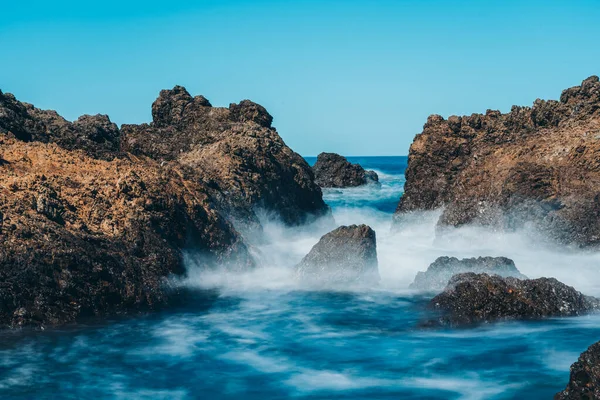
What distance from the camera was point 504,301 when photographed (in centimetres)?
1079

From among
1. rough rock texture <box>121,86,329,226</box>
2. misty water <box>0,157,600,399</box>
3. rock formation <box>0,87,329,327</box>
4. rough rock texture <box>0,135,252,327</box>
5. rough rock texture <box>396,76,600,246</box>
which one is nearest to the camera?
misty water <box>0,157,600,399</box>

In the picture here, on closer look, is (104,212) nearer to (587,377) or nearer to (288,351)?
(288,351)

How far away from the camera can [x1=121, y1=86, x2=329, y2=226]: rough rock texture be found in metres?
17.7

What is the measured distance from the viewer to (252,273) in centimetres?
1441

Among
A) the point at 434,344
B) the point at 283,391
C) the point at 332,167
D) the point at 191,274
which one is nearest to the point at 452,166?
the point at 191,274

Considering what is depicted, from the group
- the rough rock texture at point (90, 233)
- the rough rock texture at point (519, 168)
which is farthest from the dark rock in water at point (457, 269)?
the rough rock texture at point (519, 168)

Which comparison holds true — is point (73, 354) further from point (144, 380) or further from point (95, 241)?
point (95, 241)

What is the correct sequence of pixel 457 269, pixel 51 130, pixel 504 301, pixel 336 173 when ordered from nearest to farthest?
pixel 504 301 → pixel 457 269 → pixel 51 130 → pixel 336 173

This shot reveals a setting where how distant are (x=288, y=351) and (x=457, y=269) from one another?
4.40 meters

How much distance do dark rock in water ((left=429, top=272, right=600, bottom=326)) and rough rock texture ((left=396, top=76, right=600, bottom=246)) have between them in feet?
18.8

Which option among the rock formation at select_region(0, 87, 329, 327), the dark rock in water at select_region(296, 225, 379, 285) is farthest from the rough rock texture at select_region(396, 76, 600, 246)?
the rock formation at select_region(0, 87, 329, 327)

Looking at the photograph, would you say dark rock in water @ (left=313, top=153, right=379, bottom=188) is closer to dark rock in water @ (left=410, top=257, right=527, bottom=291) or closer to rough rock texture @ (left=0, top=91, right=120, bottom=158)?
rough rock texture @ (left=0, top=91, right=120, bottom=158)

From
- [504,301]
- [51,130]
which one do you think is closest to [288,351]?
[504,301]

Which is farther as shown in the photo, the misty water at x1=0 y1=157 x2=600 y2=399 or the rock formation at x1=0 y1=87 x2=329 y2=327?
the rock formation at x1=0 y1=87 x2=329 y2=327
